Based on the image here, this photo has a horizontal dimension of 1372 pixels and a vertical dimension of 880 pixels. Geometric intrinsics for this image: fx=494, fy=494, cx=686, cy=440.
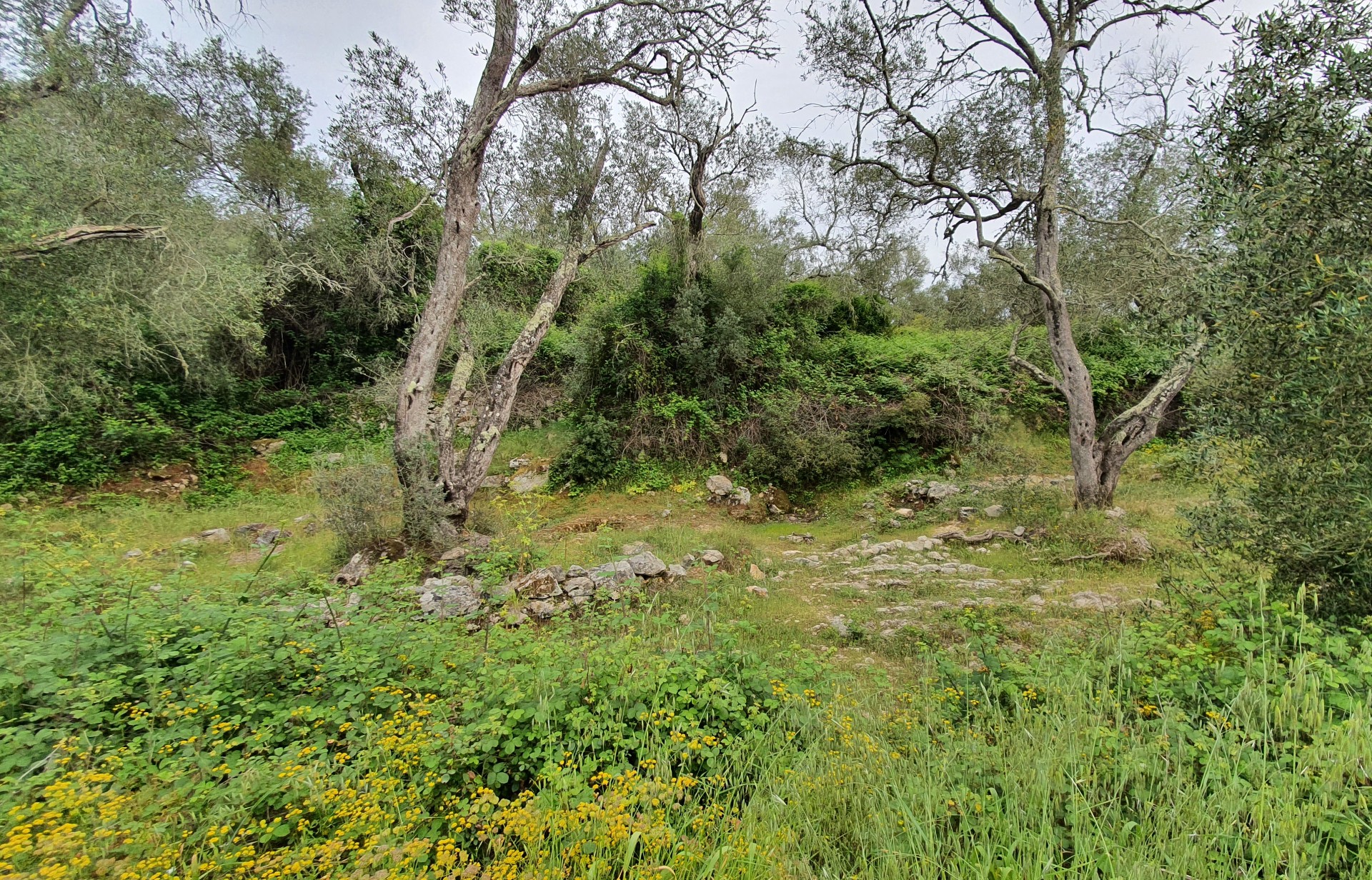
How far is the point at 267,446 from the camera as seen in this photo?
1295 centimetres

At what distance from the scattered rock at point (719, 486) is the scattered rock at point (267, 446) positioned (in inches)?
444

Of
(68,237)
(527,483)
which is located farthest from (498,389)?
(68,237)

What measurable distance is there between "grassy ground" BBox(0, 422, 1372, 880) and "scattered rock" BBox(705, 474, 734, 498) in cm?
642

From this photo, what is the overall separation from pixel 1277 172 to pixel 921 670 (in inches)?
161

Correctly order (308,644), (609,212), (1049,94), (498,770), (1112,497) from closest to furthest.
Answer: (498,770) → (308,644) → (1049,94) → (1112,497) → (609,212)

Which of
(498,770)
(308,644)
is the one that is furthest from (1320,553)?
(308,644)

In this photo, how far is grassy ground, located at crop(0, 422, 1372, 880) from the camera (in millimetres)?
1809

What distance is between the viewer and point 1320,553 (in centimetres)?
298

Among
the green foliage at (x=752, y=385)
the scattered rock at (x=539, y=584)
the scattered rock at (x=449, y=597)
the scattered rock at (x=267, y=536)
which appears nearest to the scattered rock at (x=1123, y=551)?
the green foliage at (x=752, y=385)

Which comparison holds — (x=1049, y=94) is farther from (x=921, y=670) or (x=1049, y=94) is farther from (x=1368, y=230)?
(x=921, y=670)

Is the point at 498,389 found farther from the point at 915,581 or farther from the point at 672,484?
the point at 915,581

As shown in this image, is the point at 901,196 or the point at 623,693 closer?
the point at 623,693

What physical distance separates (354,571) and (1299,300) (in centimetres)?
923

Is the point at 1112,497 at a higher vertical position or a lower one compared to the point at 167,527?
higher
